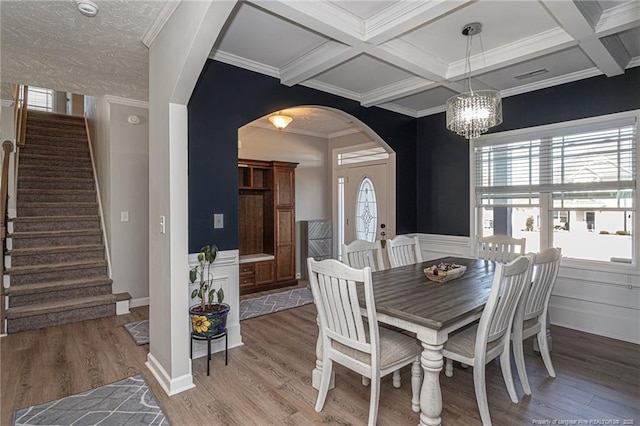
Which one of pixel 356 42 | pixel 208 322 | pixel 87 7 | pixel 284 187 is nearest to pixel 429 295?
pixel 208 322

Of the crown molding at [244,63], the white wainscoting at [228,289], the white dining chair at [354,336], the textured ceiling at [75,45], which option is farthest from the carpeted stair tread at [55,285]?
Result: the white dining chair at [354,336]

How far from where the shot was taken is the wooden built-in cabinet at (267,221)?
5324 mm

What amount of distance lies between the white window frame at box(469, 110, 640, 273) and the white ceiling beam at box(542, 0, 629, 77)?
0.45 metres

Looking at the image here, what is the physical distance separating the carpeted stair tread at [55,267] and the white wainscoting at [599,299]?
5.48m

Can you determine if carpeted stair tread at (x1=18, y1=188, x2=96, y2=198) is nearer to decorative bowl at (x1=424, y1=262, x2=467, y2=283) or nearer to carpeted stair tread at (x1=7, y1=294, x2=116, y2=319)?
carpeted stair tread at (x1=7, y1=294, x2=116, y2=319)

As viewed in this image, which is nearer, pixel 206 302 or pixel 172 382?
Result: pixel 172 382

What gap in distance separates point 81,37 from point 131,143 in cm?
203

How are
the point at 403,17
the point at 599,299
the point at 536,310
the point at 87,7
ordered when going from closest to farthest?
the point at 87,7 → the point at 403,17 → the point at 536,310 → the point at 599,299

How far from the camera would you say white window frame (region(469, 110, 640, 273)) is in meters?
3.27

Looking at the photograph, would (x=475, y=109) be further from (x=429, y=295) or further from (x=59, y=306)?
(x=59, y=306)

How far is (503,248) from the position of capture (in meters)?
3.58

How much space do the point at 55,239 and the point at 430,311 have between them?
4887mm

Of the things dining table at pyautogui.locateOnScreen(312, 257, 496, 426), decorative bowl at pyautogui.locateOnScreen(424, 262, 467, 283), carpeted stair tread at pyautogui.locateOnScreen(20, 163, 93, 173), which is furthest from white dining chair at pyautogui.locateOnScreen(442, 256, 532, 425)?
carpeted stair tread at pyautogui.locateOnScreen(20, 163, 93, 173)

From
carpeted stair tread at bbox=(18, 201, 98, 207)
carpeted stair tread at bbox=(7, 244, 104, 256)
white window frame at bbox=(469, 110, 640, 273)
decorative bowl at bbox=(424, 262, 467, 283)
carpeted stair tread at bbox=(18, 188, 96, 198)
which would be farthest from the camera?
carpeted stair tread at bbox=(18, 188, 96, 198)
